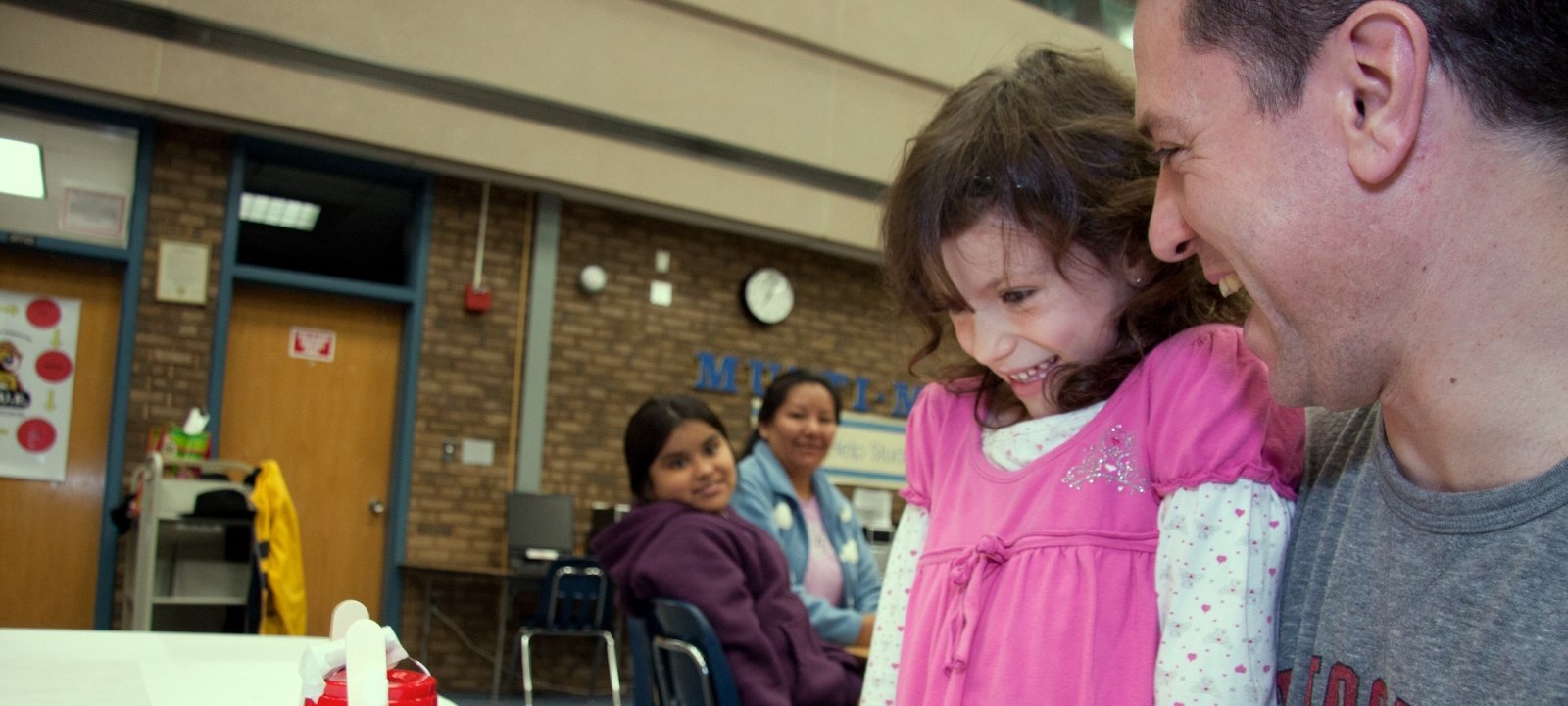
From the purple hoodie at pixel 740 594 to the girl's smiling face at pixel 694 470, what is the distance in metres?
0.24

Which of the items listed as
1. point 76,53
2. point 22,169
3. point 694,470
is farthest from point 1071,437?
point 22,169

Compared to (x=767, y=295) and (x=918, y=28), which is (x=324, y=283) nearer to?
(x=767, y=295)

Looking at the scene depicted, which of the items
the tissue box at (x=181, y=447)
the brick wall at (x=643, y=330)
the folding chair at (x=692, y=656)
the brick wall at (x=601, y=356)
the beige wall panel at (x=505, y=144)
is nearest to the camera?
the folding chair at (x=692, y=656)

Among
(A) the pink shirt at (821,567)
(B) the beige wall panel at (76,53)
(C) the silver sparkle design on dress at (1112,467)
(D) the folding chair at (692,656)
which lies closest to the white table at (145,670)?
(C) the silver sparkle design on dress at (1112,467)

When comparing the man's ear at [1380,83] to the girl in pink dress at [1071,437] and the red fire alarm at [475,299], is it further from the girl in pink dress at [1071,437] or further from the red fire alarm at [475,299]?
the red fire alarm at [475,299]

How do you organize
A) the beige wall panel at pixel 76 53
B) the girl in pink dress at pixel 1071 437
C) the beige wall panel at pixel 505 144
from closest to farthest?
the girl in pink dress at pixel 1071 437
the beige wall panel at pixel 76 53
the beige wall panel at pixel 505 144

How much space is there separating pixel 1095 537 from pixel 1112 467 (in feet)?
0.26

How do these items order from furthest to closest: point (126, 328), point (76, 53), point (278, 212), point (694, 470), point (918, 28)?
point (918, 28) < point (278, 212) < point (126, 328) < point (76, 53) < point (694, 470)

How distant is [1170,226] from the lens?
3.32 feet

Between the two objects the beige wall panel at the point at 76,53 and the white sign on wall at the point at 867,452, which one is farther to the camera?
the white sign on wall at the point at 867,452

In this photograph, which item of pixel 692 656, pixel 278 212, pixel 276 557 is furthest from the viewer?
pixel 278 212

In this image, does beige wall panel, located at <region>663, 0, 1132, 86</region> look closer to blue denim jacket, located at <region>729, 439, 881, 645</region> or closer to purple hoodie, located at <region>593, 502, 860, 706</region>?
blue denim jacket, located at <region>729, 439, 881, 645</region>

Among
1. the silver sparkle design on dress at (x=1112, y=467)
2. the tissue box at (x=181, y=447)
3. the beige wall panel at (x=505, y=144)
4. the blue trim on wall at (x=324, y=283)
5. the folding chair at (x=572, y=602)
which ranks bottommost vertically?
the folding chair at (x=572, y=602)

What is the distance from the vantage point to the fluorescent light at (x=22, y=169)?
6648 mm
